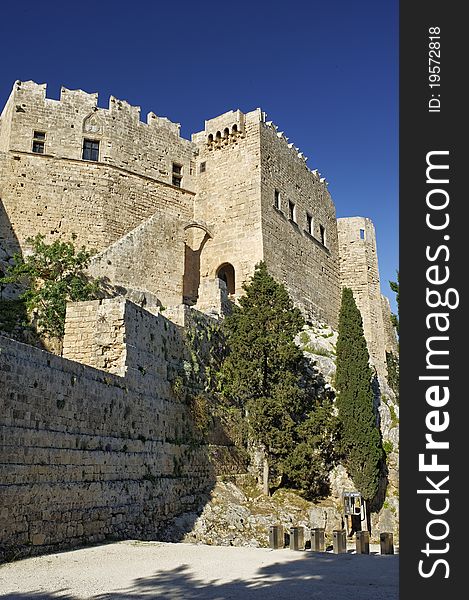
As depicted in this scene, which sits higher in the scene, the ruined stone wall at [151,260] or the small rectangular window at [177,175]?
the small rectangular window at [177,175]

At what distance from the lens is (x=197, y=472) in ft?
50.3

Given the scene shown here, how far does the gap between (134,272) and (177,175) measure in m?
7.50

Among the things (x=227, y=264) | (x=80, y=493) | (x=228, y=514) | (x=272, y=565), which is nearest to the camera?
(x=272, y=565)

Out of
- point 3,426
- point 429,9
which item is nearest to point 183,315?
point 3,426

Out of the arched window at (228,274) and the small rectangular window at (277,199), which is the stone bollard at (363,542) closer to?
the arched window at (228,274)

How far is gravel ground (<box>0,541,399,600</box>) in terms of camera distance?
6.53 metres

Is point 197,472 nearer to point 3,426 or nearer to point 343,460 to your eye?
point 343,460

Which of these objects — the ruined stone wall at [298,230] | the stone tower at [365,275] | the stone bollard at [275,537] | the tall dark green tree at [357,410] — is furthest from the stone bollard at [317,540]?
the stone tower at [365,275]

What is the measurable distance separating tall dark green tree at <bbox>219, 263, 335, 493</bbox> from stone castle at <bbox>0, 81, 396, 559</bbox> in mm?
1726

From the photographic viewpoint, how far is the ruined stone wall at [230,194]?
26.1 m

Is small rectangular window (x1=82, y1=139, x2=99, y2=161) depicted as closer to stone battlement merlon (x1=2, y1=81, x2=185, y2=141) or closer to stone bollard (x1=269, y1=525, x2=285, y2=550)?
stone battlement merlon (x1=2, y1=81, x2=185, y2=141)

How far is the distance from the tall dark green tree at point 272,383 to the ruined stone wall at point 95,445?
266 centimetres

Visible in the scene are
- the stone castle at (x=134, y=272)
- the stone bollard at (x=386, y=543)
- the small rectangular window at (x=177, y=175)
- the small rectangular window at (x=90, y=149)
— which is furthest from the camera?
the small rectangular window at (x=177, y=175)

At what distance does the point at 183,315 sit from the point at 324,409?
18.2 ft
